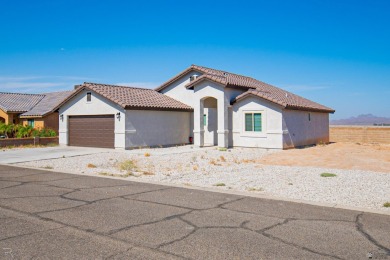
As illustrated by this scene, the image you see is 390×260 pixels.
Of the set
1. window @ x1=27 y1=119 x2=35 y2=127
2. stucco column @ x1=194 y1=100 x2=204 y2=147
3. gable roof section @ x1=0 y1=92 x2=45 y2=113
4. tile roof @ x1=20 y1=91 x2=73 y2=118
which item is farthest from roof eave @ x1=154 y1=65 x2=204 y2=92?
gable roof section @ x1=0 y1=92 x2=45 y2=113

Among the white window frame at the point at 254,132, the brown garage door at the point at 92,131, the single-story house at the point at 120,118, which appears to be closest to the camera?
the white window frame at the point at 254,132

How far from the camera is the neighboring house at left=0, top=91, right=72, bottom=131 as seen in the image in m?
34.9

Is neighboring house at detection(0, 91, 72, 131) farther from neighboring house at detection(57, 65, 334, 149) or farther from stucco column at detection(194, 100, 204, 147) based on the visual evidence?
stucco column at detection(194, 100, 204, 147)

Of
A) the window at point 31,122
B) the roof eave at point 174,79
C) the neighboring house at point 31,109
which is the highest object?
the roof eave at point 174,79

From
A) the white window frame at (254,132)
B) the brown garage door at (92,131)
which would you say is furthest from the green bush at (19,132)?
the white window frame at (254,132)

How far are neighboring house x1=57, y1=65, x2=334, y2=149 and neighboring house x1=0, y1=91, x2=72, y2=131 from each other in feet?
23.2

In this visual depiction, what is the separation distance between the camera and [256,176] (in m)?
13.1

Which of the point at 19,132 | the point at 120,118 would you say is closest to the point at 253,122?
the point at 120,118

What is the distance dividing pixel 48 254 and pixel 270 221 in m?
3.95

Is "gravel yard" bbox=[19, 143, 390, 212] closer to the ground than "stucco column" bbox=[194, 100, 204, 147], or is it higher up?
closer to the ground

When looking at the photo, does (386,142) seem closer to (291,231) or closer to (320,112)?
(320,112)

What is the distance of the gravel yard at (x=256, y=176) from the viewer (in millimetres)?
9794

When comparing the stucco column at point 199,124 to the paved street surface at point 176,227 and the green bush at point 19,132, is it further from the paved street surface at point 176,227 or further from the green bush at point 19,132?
the paved street surface at point 176,227

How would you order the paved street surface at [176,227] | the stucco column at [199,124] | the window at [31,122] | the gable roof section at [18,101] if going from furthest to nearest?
the gable roof section at [18,101] < the window at [31,122] < the stucco column at [199,124] < the paved street surface at [176,227]
